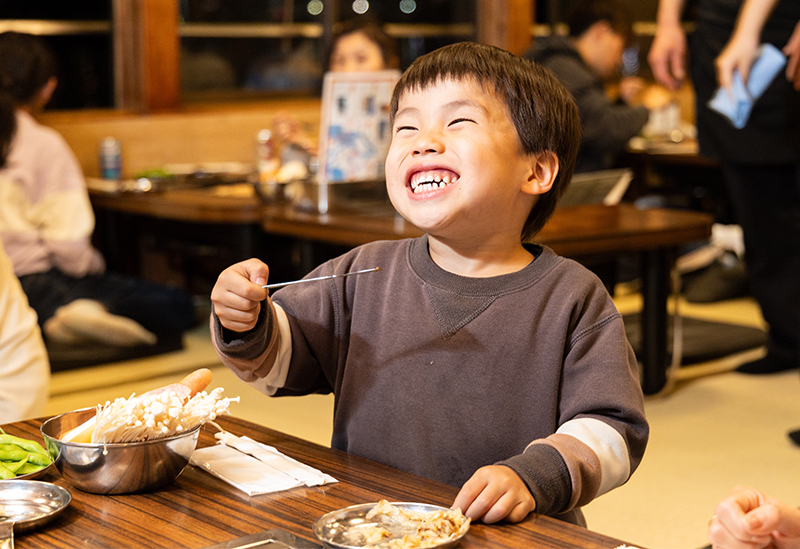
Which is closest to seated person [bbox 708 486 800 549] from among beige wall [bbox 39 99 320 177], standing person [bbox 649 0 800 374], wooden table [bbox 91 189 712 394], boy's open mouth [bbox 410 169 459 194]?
boy's open mouth [bbox 410 169 459 194]

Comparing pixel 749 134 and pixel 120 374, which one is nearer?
pixel 749 134

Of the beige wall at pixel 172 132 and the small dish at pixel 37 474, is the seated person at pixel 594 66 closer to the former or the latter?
the beige wall at pixel 172 132

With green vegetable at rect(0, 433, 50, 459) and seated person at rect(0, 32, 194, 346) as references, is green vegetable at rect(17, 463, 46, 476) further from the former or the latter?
seated person at rect(0, 32, 194, 346)

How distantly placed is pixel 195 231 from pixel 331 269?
2.73 metres

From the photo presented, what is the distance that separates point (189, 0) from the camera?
489 cm

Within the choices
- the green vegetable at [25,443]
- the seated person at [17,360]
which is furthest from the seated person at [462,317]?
the seated person at [17,360]

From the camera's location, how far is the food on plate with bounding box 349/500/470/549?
76 centimetres

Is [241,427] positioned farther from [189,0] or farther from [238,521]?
[189,0]

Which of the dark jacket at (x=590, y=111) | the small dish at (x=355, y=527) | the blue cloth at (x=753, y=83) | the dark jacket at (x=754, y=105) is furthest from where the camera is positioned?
the dark jacket at (x=590, y=111)

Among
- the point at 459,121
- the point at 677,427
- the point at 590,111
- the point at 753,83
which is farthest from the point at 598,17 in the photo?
the point at 459,121

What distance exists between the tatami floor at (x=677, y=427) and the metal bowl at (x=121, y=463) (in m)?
1.37

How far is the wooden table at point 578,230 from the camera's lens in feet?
8.65

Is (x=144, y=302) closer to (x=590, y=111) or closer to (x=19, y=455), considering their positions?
(x=590, y=111)

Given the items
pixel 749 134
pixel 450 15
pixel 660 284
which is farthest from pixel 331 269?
pixel 450 15
